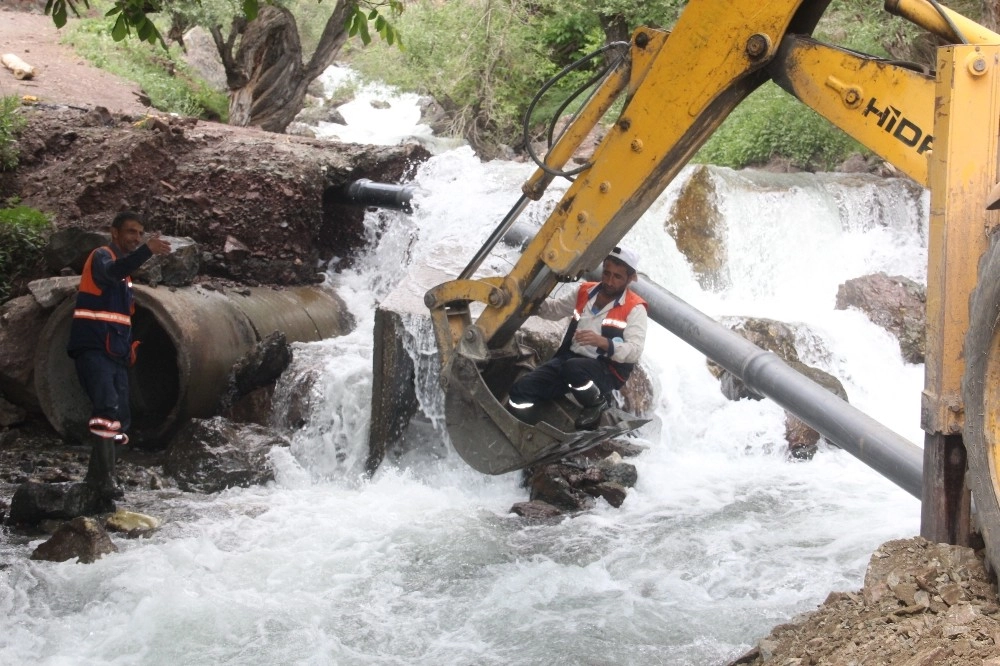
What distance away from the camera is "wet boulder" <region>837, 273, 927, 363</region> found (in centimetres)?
1088

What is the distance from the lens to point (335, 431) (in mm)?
8031

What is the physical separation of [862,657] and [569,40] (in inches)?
744

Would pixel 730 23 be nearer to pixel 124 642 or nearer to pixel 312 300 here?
pixel 124 642

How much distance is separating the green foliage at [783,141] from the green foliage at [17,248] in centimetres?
1122

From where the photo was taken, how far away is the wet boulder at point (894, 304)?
1088 cm

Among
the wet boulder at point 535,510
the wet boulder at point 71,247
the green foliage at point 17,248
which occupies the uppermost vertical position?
the wet boulder at point 535,510

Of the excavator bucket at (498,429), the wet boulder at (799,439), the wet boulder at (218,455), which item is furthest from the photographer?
the wet boulder at (799,439)

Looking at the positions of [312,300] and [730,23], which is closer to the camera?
[730,23]

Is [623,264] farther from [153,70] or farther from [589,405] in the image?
[153,70]

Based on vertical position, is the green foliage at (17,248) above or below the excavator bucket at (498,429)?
below

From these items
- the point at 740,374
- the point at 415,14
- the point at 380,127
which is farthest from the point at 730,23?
the point at 380,127

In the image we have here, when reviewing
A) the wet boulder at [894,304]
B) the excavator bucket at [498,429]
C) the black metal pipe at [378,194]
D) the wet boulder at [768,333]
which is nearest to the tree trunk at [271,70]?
the black metal pipe at [378,194]

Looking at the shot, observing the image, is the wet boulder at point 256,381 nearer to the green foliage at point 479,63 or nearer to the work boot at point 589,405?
the work boot at point 589,405

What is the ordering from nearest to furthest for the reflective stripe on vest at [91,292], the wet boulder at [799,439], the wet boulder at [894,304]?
1. the reflective stripe on vest at [91,292]
2. the wet boulder at [799,439]
3. the wet boulder at [894,304]
